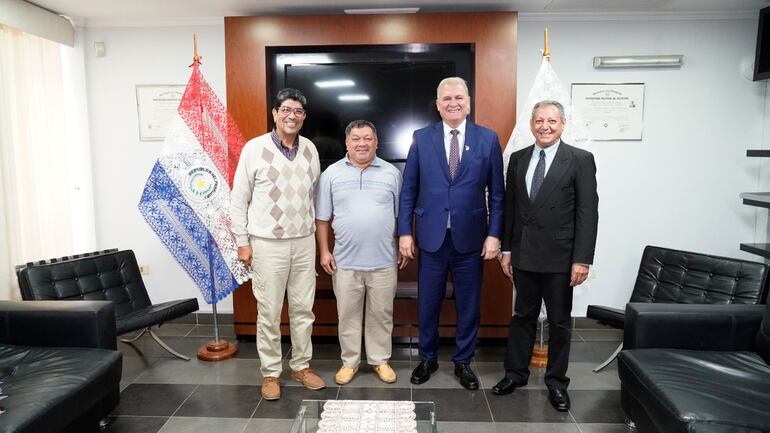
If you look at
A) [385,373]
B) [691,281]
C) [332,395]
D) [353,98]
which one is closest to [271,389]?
[332,395]

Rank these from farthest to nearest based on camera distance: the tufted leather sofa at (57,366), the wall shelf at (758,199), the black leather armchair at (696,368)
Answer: the wall shelf at (758,199), the tufted leather sofa at (57,366), the black leather armchair at (696,368)

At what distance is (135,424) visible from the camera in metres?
2.59

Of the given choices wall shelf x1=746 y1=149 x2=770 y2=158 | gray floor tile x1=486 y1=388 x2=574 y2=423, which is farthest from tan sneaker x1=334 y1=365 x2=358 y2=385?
wall shelf x1=746 y1=149 x2=770 y2=158

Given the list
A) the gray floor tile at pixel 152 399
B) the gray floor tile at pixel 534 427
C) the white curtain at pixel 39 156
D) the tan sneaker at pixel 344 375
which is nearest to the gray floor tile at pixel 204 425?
the gray floor tile at pixel 152 399

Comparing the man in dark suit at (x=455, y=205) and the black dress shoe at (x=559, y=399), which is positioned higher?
the man in dark suit at (x=455, y=205)

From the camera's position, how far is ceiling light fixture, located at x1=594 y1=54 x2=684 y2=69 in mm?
3746

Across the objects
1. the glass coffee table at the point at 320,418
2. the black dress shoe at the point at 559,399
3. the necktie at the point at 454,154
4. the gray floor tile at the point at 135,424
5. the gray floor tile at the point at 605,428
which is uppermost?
the necktie at the point at 454,154

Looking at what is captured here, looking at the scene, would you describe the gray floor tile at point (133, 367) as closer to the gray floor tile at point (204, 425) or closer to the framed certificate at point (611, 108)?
the gray floor tile at point (204, 425)

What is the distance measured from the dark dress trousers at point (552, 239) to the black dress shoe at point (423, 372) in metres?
0.50

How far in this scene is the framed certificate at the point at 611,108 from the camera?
3.81 meters

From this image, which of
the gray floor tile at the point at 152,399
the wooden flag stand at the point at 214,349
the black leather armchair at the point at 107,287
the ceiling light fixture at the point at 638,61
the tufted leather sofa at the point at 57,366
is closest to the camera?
the tufted leather sofa at the point at 57,366

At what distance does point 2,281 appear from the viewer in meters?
3.43

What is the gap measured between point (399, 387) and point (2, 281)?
9.21 ft

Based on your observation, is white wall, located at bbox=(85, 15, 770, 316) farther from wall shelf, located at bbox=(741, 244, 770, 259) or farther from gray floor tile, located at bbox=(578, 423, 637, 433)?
gray floor tile, located at bbox=(578, 423, 637, 433)
